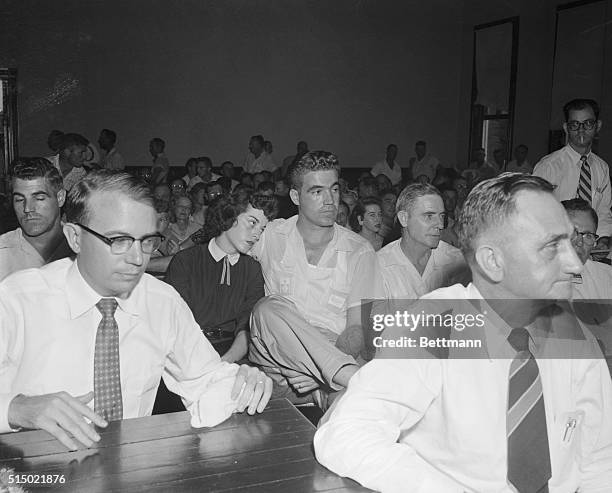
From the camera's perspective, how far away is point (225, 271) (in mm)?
2770

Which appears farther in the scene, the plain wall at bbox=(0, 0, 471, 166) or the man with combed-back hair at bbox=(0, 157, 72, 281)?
the plain wall at bbox=(0, 0, 471, 166)

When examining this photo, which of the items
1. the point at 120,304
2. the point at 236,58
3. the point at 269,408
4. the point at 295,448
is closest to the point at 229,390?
the point at 269,408

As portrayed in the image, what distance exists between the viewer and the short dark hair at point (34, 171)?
265 cm

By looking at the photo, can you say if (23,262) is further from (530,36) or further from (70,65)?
(530,36)

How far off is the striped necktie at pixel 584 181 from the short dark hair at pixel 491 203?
Result: 280 cm

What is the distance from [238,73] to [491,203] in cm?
810

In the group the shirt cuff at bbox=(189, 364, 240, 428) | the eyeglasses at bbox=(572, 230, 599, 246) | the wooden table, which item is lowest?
the wooden table

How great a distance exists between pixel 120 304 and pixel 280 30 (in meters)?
8.09

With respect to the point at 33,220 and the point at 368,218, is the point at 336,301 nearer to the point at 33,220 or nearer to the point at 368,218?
the point at 368,218

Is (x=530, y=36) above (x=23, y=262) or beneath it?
above

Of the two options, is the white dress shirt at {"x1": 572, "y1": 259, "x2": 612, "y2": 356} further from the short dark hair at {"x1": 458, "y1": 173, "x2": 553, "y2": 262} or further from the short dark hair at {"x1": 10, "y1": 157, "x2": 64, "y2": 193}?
the short dark hair at {"x1": 10, "y1": 157, "x2": 64, "y2": 193}

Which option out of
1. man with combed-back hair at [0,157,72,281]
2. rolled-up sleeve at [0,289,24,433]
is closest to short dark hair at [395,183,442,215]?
man with combed-back hair at [0,157,72,281]

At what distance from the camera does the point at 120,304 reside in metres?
1.58

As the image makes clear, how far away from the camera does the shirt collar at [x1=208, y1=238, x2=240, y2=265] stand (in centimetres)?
278
